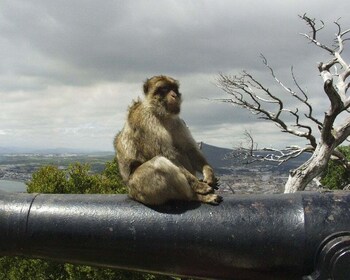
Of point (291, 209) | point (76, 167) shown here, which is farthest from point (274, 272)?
point (76, 167)

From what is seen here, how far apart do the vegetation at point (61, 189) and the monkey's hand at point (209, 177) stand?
1404 centimetres

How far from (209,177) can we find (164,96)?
4.06 feet

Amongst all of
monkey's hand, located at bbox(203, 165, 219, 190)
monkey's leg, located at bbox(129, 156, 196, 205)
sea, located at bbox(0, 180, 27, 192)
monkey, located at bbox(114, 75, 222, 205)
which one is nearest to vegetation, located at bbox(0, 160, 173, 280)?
sea, located at bbox(0, 180, 27, 192)

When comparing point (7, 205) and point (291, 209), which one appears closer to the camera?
point (291, 209)

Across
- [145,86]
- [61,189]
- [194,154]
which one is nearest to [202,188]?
[194,154]

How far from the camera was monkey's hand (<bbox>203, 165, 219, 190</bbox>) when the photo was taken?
4.17m

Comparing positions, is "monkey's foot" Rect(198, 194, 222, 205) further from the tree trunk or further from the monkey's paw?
the tree trunk

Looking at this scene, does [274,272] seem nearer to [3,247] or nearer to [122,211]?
[122,211]

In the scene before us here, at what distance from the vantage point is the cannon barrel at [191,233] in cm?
254

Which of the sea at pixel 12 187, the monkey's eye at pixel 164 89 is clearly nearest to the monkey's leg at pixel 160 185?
the sea at pixel 12 187

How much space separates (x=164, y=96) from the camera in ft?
17.3

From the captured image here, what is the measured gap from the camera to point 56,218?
122 inches

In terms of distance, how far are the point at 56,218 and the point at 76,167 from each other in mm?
→ 20255

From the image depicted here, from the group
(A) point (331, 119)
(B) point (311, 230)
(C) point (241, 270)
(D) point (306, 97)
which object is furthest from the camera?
(D) point (306, 97)
